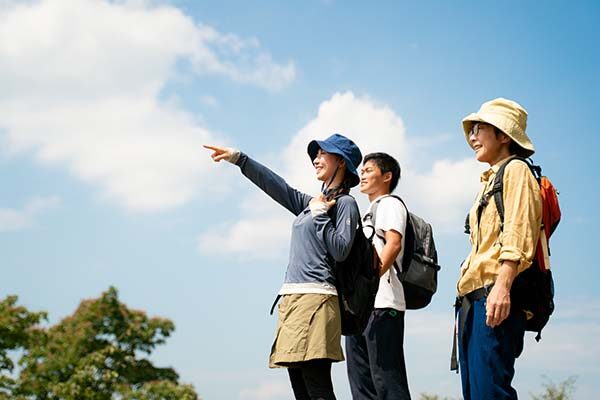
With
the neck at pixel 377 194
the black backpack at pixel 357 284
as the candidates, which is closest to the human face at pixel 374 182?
the neck at pixel 377 194

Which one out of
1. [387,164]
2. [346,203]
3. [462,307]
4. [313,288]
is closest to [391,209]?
[387,164]

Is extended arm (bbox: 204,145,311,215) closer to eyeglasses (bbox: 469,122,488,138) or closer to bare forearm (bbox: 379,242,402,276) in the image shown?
bare forearm (bbox: 379,242,402,276)

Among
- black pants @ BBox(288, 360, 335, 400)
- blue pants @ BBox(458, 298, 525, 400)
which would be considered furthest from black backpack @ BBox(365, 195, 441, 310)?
blue pants @ BBox(458, 298, 525, 400)

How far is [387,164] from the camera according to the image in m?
A: 5.09

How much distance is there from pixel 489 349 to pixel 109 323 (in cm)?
3072

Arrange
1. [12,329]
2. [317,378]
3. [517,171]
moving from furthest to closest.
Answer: [12,329]
[317,378]
[517,171]

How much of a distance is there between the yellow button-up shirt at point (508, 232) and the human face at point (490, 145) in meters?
0.13

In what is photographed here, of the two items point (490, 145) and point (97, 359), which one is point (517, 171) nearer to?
point (490, 145)

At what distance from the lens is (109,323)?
32.0 meters

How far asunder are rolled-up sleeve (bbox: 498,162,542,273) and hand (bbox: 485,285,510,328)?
137 millimetres

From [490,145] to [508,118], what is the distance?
0.16 meters

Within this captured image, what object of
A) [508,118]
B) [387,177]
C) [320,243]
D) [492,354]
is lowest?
[492,354]

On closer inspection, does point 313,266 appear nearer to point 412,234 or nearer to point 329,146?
point 329,146

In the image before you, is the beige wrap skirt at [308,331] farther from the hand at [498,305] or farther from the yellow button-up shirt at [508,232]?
the hand at [498,305]
